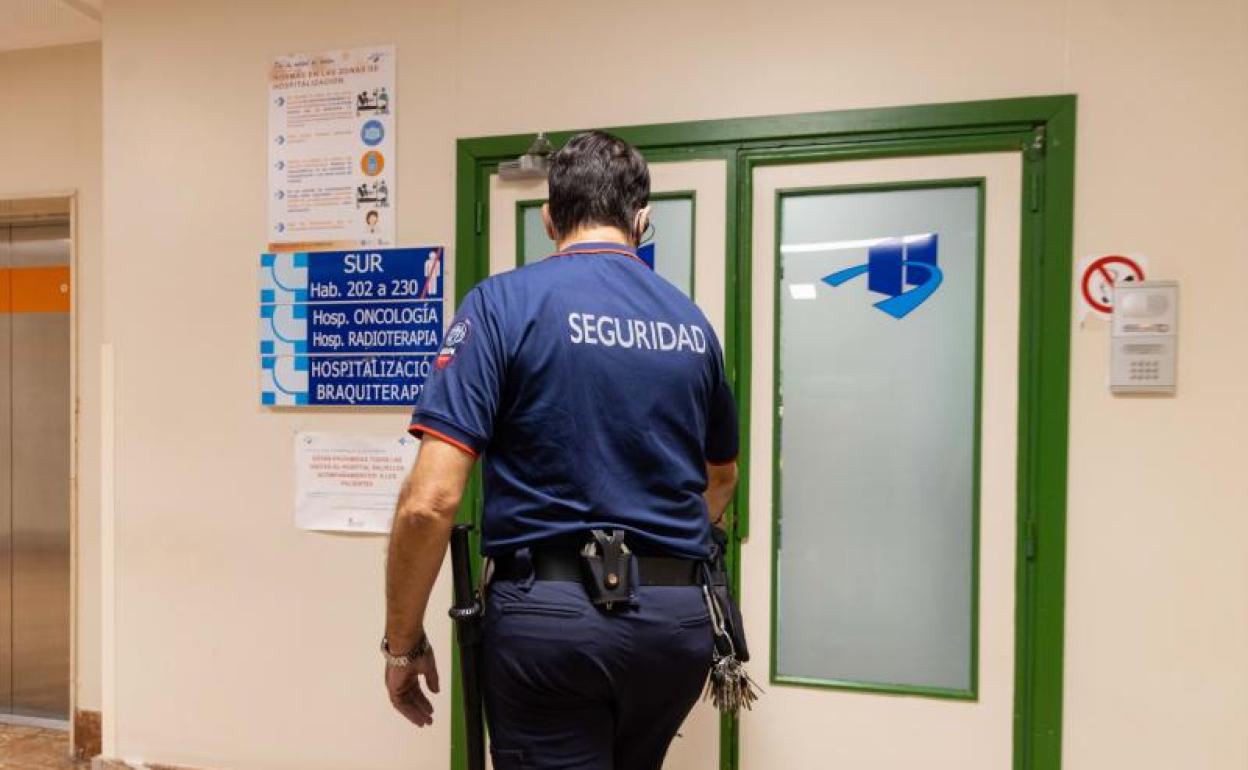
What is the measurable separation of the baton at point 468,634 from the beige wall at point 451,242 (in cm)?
108

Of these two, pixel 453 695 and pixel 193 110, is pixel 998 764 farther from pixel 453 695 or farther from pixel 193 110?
pixel 193 110

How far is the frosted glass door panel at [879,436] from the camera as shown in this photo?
2.16 metres

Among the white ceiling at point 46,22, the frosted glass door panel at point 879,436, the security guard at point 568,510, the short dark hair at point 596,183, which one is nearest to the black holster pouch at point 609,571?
the security guard at point 568,510

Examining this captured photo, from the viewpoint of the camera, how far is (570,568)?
52.1 inches

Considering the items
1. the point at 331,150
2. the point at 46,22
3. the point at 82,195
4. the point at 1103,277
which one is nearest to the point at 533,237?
the point at 331,150

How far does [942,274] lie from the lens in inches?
85.2

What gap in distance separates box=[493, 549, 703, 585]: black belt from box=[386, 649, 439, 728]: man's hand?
0.22 metres

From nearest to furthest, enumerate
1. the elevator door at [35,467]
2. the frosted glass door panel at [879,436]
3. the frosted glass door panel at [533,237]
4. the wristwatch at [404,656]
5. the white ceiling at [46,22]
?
the wristwatch at [404,656]
the frosted glass door panel at [879,436]
the frosted glass door panel at [533,237]
the white ceiling at [46,22]
the elevator door at [35,467]

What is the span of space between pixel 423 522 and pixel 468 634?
0.23 meters

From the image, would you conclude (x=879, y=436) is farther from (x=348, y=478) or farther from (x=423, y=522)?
(x=348, y=478)

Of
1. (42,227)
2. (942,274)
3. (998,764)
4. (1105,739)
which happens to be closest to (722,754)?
(998,764)

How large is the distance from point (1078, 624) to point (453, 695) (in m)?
1.73

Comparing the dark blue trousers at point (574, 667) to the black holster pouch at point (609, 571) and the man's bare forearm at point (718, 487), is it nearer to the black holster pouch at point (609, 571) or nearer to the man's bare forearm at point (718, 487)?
the black holster pouch at point (609, 571)

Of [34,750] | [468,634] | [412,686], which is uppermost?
[468,634]
